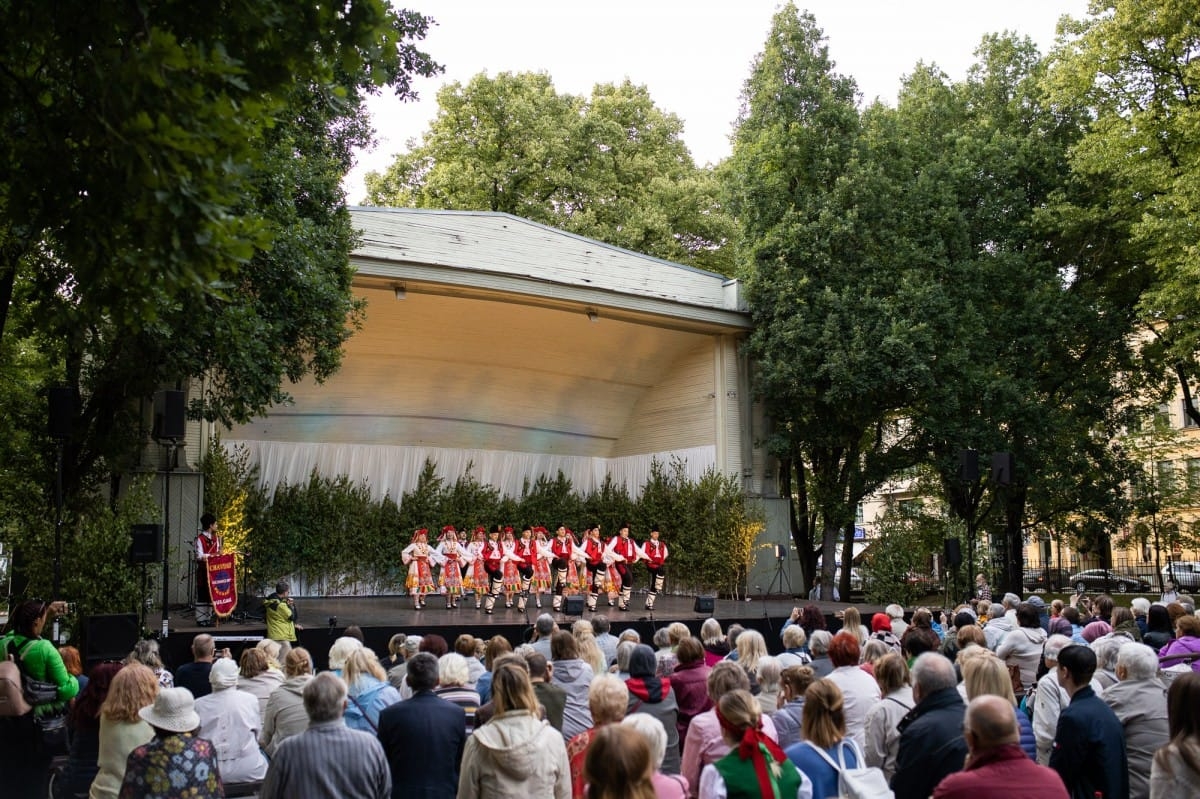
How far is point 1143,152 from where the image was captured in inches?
767

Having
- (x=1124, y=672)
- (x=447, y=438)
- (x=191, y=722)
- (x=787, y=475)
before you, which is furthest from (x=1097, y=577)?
(x=191, y=722)

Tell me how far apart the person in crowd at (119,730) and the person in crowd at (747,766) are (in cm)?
230

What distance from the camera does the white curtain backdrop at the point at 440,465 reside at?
2094 centimetres

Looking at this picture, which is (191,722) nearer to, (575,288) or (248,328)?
(248,328)

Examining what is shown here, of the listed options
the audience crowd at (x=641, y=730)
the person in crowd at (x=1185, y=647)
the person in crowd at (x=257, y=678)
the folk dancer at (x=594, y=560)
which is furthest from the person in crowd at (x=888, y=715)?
the folk dancer at (x=594, y=560)

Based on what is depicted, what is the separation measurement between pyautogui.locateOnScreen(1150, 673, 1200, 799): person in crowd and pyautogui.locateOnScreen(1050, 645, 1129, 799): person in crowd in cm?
59

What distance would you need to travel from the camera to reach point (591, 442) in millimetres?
24594

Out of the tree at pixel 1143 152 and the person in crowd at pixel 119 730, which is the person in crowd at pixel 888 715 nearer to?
the person in crowd at pixel 119 730

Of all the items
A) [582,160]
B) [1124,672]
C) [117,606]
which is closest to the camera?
[1124,672]

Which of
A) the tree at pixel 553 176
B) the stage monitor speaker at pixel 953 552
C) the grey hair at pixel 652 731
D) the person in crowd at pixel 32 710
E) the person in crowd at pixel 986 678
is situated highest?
the tree at pixel 553 176

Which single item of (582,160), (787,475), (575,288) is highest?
(582,160)

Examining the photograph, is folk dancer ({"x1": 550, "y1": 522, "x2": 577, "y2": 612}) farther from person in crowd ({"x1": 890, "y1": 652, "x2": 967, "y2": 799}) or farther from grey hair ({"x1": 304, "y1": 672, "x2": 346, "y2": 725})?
grey hair ({"x1": 304, "y1": 672, "x2": 346, "y2": 725})

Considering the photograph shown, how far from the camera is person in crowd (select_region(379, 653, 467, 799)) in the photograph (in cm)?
421

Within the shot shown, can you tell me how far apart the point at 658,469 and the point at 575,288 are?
15.8 ft
